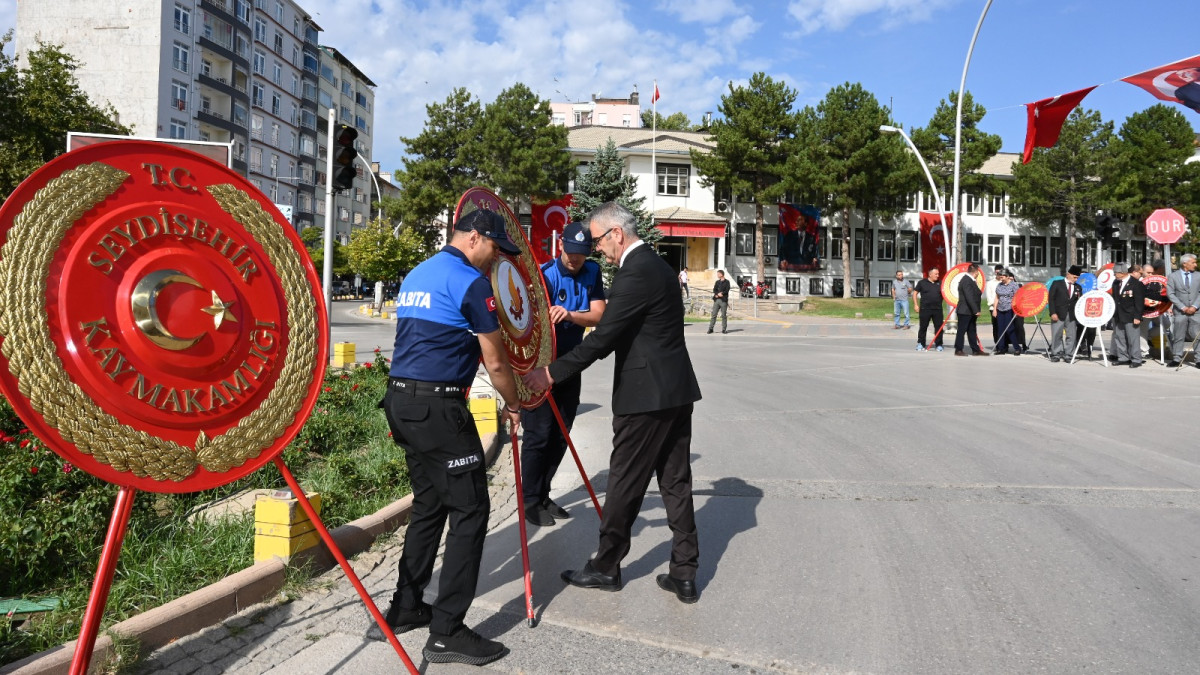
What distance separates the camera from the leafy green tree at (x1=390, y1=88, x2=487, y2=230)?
164ft

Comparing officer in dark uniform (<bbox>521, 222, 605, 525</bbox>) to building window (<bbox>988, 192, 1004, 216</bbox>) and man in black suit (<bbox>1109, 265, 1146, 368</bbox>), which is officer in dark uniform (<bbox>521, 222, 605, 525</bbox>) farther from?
building window (<bbox>988, 192, 1004, 216</bbox>)

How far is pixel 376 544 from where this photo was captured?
4992 millimetres

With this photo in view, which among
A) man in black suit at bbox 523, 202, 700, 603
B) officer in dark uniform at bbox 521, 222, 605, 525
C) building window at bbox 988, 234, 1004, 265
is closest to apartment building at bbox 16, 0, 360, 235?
officer in dark uniform at bbox 521, 222, 605, 525

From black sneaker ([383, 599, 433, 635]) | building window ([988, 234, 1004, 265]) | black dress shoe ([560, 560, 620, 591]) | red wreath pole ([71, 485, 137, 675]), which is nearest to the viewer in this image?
red wreath pole ([71, 485, 137, 675])

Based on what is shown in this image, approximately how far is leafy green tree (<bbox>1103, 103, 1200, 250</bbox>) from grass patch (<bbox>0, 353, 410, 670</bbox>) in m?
61.4

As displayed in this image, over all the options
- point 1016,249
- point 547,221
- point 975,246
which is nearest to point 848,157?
point 975,246

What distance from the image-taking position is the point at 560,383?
18.1 ft

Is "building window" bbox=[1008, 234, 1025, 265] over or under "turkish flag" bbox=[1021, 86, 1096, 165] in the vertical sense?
over

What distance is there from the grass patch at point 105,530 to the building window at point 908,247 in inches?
2263

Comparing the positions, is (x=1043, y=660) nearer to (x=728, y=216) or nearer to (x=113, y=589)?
(x=113, y=589)

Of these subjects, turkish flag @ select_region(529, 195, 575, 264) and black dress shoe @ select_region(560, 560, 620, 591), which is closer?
black dress shoe @ select_region(560, 560, 620, 591)

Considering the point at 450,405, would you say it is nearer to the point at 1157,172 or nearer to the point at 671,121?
the point at 1157,172

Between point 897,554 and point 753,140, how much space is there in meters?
47.3

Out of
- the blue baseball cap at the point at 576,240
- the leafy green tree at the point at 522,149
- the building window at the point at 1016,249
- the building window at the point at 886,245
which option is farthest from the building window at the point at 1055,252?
the blue baseball cap at the point at 576,240
